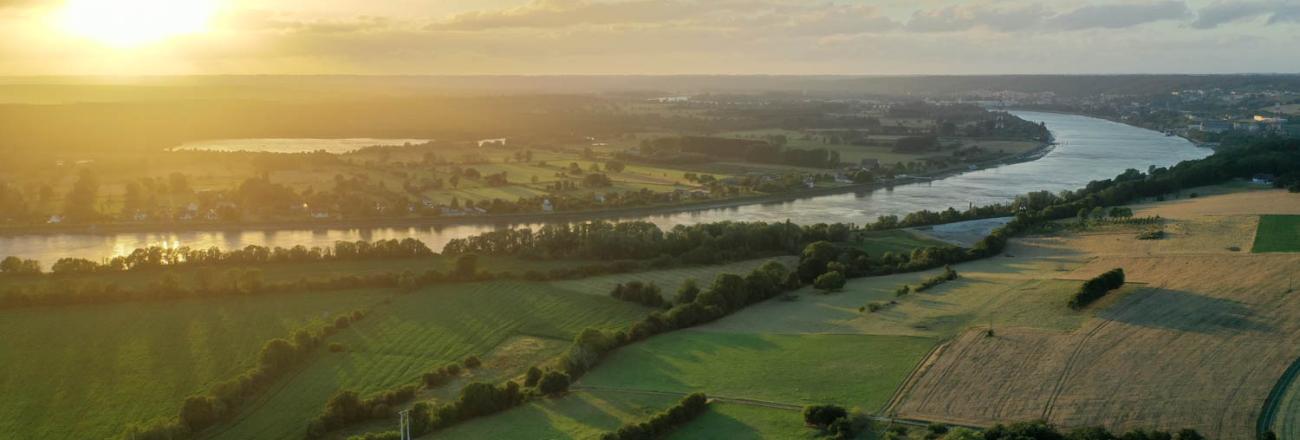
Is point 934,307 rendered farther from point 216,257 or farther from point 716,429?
point 216,257

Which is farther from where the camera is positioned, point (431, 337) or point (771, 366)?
point (431, 337)

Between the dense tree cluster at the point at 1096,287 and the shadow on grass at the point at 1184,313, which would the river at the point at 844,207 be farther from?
the shadow on grass at the point at 1184,313

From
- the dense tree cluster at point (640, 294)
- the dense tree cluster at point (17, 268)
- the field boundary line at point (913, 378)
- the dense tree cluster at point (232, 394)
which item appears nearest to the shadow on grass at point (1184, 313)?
the field boundary line at point (913, 378)

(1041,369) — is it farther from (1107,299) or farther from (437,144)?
(437,144)

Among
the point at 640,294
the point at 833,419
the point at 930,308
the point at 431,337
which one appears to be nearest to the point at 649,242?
the point at 640,294

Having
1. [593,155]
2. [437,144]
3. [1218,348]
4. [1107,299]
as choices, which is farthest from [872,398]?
[437,144]
